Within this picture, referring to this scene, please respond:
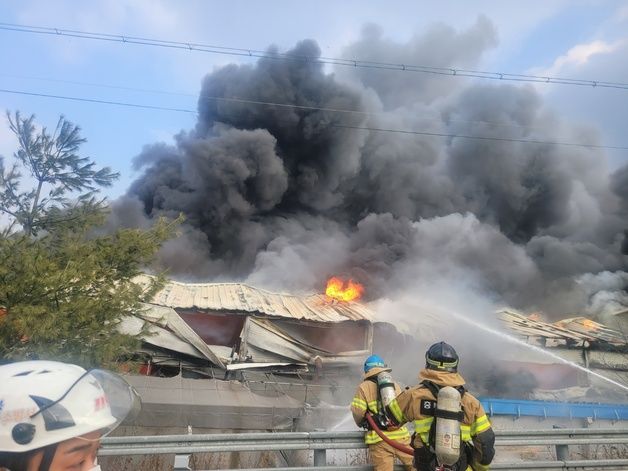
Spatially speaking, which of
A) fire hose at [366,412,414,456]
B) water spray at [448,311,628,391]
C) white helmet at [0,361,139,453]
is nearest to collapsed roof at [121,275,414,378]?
water spray at [448,311,628,391]

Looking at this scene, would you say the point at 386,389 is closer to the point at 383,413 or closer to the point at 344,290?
the point at 383,413

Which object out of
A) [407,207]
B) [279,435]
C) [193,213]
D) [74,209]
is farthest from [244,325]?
[407,207]

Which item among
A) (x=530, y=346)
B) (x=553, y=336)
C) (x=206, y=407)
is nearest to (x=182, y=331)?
(x=206, y=407)

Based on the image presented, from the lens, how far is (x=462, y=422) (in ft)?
9.19

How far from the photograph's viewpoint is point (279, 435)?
11.2 ft

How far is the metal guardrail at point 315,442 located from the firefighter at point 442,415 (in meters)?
0.73

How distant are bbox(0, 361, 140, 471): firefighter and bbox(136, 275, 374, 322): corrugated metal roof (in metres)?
10.2

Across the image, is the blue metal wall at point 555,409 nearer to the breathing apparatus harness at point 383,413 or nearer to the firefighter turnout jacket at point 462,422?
the breathing apparatus harness at point 383,413

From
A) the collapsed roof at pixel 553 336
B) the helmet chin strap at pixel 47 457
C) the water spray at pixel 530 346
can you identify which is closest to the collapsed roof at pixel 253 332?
the water spray at pixel 530 346

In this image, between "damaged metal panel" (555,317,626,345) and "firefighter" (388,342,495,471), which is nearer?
"firefighter" (388,342,495,471)

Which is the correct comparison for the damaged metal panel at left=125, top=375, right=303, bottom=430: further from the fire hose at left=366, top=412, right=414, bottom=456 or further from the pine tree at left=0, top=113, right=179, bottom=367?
the fire hose at left=366, top=412, right=414, bottom=456

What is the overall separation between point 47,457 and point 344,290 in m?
17.3

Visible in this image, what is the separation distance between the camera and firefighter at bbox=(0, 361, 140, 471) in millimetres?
1178

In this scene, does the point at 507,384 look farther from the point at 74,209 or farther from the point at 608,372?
the point at 74,209
